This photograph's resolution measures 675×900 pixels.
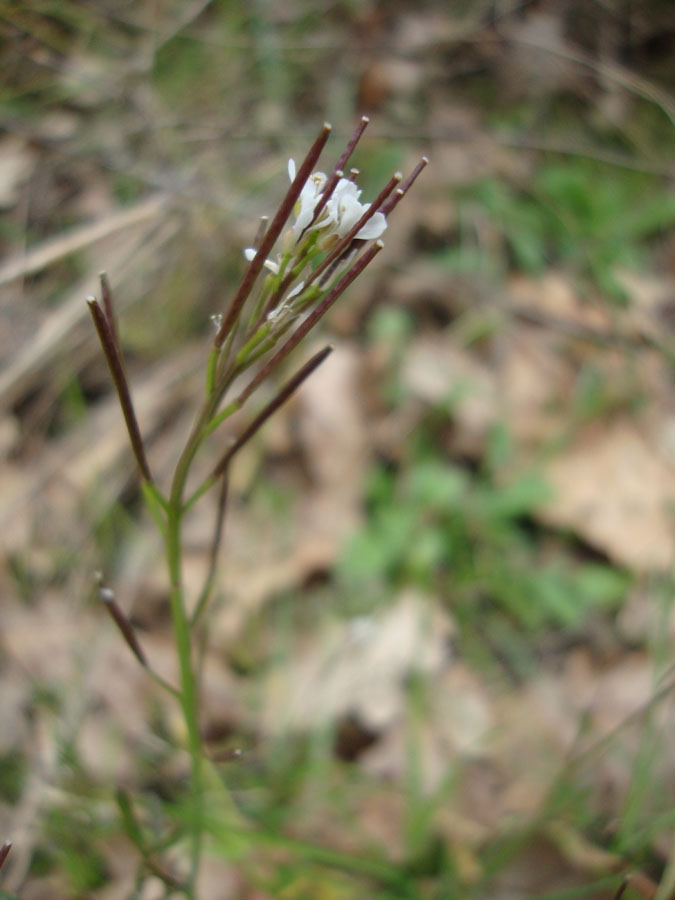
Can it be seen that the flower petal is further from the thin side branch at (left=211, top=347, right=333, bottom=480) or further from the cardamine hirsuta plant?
the thin side branch at (left=211, top=347, right=333, bottom=480)

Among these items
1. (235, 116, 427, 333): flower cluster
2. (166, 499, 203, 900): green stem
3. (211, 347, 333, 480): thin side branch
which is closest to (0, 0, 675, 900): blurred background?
(166, 499, 203, 900): green stem

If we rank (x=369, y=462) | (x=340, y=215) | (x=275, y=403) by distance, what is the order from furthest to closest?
(x=369, y=462) < (x=275, y=403) < (x=340, y=215)

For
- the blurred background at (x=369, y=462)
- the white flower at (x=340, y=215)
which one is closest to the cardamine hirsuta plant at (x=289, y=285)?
the white flower at (x=340, y=215)

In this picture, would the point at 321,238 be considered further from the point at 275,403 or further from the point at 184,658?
the point at 184,658

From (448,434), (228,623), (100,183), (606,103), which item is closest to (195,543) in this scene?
(228,623)

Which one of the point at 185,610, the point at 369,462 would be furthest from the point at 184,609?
the point at 369,462

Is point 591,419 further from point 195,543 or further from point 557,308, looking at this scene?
point 195,543

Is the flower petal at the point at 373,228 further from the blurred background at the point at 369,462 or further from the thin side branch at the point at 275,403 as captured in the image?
the blurred background at the point at 369,462

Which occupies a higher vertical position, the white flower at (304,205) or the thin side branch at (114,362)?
the white flower at (304,205)
